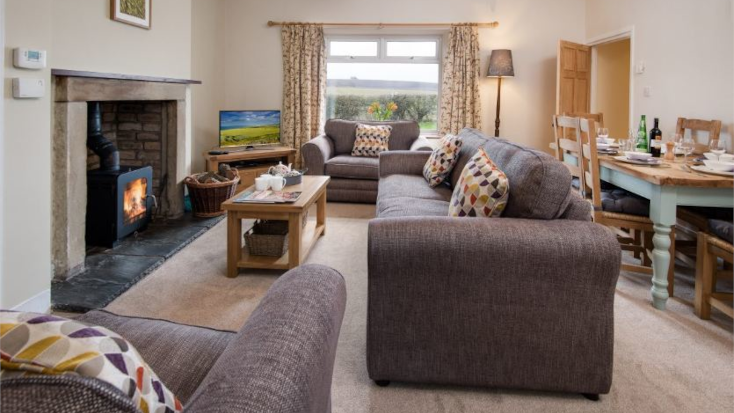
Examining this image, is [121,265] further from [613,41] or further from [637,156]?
[613,41]

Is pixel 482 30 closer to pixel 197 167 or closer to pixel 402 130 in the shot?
pixel 402 130

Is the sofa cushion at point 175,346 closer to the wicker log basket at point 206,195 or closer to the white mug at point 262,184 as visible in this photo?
the white mug at point 262,184

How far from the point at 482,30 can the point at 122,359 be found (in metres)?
6.55

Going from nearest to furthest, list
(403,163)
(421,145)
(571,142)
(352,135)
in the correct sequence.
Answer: (571,142) → (403,163) → (421,145) → (352,135)

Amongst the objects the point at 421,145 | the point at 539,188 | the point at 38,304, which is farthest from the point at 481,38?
the point at 38,304

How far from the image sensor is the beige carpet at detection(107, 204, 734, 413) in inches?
71.7

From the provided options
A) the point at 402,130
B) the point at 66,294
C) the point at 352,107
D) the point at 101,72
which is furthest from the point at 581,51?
the point at 66,294

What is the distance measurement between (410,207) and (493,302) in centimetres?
120

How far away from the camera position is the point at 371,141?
230 inches

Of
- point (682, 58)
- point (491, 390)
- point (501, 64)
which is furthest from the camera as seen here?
point (501, 64)

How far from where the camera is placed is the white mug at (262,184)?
3.40 meters

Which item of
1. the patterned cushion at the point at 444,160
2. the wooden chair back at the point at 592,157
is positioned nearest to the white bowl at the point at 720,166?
the wooden chair back at the point at 592,157

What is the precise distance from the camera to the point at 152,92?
3.89 metres

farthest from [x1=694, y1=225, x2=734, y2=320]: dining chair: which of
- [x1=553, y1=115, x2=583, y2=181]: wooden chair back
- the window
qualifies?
the window
